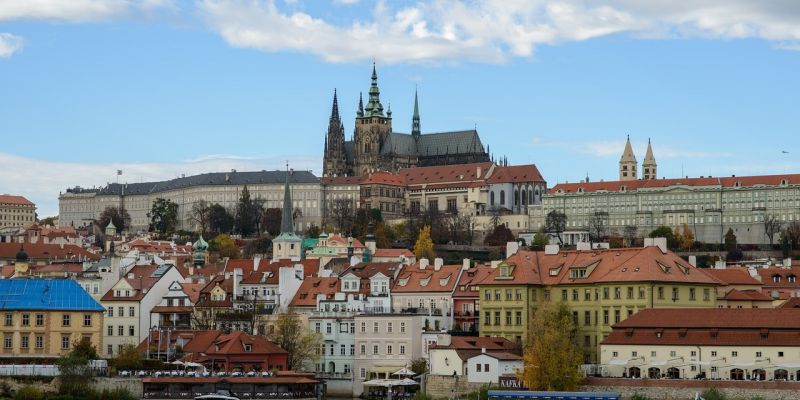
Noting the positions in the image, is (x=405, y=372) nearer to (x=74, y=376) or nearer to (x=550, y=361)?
(x=550, y=361)

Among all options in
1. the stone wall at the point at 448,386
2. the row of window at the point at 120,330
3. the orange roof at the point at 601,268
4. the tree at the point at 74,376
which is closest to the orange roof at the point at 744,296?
the orange roof at the point at 601,268

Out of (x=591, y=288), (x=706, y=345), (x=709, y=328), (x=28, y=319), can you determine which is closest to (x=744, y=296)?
(x=591, y=288)

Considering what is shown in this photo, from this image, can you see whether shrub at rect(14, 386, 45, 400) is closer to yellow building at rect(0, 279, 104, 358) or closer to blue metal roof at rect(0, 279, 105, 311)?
yellow building at rect(0, 279, 104, 358)

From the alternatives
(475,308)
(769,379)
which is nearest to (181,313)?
(475,308)

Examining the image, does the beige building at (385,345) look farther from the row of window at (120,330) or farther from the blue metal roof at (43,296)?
the row of window at (120,330)

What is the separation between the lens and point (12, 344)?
8375 cm

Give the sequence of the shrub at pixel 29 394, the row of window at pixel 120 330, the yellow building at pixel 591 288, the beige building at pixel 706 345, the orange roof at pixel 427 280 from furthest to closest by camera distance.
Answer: the row of window at pixel 120 330
the orange roof at pixel 427 280
the yellow building at pixel 591 288
the beige building at pixel 706 345
the shrub at pixel 29 394

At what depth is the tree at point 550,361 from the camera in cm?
7350

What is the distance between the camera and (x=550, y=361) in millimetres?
73875

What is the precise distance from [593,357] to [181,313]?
25493mm

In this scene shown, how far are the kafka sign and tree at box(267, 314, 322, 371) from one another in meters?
13.0

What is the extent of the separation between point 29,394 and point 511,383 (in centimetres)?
2150

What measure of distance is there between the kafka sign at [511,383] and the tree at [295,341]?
13005 mm

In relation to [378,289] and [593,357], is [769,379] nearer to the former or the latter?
[593,357]
